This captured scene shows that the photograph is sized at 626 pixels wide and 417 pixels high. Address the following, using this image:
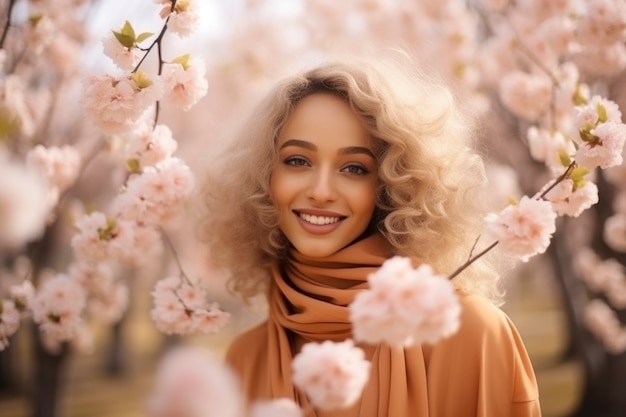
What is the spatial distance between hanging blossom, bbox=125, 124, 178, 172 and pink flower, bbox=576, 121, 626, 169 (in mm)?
1138

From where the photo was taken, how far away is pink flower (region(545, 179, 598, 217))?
5.08ft

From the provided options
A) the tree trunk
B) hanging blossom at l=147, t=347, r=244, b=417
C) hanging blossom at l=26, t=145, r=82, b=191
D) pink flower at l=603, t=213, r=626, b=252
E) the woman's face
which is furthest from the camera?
the tree trunk

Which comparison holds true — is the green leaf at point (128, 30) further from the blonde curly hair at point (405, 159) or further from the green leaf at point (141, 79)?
the blonde curly hair at point (405, 159)

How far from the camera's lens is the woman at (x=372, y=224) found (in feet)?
5.30

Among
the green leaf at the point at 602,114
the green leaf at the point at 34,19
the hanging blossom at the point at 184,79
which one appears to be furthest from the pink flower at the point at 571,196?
the green leaf at the point at 34,19

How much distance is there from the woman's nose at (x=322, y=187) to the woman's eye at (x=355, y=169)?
62mm

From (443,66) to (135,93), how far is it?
2.93m

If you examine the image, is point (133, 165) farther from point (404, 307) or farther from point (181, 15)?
point (404, 307)

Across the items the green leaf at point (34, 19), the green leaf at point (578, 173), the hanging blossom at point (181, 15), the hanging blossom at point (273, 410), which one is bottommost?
the hanging blossom at point (273, 410)

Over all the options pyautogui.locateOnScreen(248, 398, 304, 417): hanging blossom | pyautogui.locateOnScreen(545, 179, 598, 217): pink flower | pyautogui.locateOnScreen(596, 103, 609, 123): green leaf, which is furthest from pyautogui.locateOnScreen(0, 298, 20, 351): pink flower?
pyautogui.locateOnScreen(596, 103, 609, 123): green leaf

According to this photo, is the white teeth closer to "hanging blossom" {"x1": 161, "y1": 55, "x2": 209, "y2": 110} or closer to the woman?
the woman

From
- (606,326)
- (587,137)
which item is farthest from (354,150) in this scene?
(606,326)

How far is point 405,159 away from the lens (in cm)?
184

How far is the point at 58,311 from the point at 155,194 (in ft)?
1.57
